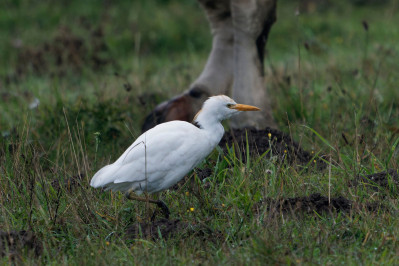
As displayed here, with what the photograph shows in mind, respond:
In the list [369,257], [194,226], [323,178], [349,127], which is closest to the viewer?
[369,257]

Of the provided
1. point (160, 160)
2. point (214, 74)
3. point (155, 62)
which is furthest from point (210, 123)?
point (155, 62)

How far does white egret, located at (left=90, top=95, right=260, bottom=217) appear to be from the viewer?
3844 mm

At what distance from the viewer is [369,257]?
3.26 m

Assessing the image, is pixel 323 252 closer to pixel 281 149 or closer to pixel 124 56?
pixel 281 149

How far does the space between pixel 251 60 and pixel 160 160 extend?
213 centimetres

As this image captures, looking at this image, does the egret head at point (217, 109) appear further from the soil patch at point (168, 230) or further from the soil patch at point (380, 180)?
the soil patch at point (380, 180)

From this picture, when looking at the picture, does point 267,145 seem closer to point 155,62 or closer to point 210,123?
point 210,123

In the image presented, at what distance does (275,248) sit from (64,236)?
1274 millimetres

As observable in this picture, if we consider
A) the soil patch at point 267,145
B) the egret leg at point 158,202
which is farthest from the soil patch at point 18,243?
the soil patch at point 267,145

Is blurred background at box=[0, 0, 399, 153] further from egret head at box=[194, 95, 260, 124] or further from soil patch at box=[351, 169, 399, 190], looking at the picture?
soil patch at box=[351, 169, 399, 190]

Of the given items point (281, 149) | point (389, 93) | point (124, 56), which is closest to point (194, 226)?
point (281, 149)

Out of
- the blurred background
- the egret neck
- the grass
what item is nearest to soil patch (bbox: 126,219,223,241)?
the grass

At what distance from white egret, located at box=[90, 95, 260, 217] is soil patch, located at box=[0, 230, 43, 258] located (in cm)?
52

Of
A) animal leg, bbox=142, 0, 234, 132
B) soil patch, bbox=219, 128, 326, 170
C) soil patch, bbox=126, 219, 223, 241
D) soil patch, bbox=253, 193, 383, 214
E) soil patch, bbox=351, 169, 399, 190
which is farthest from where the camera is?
animal leg, bbox=142, 0, 234, 132
